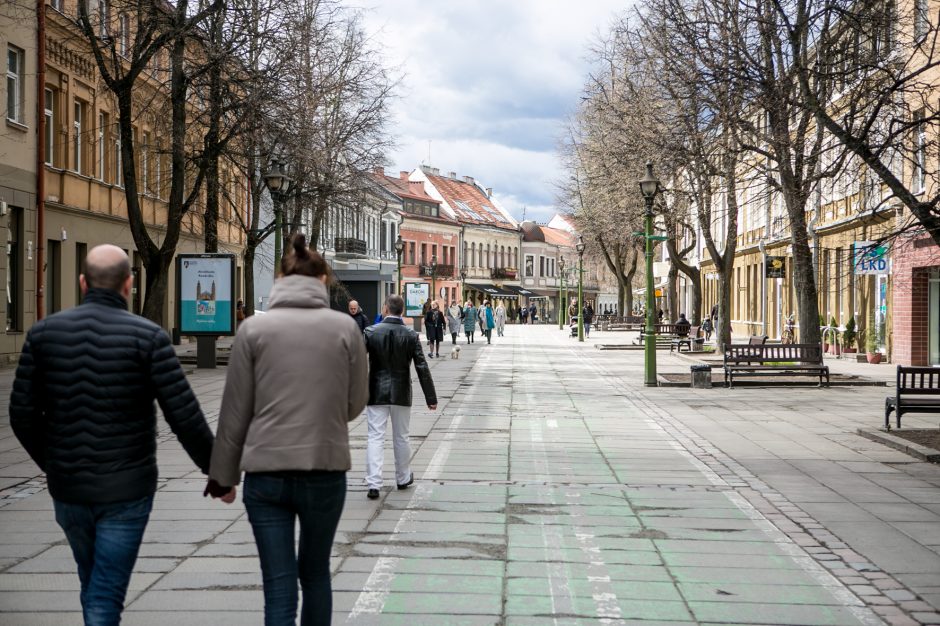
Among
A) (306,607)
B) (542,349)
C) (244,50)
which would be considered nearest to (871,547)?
(306,607)

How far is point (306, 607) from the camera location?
447 centimetres

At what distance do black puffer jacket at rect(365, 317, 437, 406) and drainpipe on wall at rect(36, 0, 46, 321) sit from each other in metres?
18.7

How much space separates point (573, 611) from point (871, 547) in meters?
2.73

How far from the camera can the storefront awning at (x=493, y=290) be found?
352 feet

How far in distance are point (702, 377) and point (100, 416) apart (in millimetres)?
19627

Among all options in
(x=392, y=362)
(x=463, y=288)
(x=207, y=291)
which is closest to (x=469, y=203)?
(x=463, y=288)

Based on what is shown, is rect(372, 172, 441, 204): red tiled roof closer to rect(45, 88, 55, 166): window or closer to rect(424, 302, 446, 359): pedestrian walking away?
rect(424, 302, 446, 359): pedestrian walking away

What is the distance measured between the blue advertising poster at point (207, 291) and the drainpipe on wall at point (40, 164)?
3.41 m

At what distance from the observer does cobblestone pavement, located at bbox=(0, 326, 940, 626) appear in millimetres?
5980

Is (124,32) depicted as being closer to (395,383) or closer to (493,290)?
(395,383)

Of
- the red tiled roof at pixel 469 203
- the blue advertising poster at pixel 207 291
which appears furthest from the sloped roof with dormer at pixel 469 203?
the blue advertising poster at pixel 207 291

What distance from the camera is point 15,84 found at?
26.1 meters

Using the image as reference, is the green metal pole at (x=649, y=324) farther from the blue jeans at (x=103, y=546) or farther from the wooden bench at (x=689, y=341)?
the blue jeans at (x=103, y=546)

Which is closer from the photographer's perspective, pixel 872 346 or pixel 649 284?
pixel 649 284
